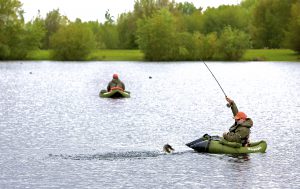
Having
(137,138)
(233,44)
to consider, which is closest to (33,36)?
(233,44)

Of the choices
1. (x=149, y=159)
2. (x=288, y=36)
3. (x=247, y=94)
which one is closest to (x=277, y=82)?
(x=247, y=94)

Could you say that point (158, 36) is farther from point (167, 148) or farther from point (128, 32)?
point (167, 148)

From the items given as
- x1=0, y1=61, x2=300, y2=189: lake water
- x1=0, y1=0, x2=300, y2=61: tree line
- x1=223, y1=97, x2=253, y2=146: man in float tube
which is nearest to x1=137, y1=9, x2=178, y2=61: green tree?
x1=0, y1=0, x2=300, y2=61: tree line

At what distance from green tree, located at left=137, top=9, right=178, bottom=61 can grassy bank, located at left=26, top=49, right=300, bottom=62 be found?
8.80 m

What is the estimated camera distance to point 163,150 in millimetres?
33562

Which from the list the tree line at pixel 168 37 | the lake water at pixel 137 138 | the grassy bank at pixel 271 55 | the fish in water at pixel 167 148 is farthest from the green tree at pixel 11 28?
the fish in water at pixel 167 148

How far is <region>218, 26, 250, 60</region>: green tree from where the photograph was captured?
14700 cm

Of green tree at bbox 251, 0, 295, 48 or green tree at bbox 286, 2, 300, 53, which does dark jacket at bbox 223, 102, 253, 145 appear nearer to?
green tree at bbox 286, 2, 300, 53

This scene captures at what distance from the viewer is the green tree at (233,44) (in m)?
147

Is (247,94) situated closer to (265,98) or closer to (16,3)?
(265,98)

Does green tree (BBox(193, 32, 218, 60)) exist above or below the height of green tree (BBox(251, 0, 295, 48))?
below

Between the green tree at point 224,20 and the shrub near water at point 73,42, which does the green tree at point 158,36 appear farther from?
the green tree at point 224,20

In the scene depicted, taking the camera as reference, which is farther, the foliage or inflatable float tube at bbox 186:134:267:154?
the foliage

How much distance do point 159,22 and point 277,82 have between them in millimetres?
60665
